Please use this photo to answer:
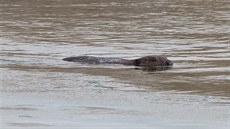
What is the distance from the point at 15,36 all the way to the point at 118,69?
753 centimetres

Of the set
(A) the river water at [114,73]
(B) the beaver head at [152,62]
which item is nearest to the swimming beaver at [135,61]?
(B) the beaver head at [152,62]

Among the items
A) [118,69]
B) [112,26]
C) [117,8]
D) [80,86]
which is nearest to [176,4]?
[117,8]

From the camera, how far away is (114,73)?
1628 centimetres

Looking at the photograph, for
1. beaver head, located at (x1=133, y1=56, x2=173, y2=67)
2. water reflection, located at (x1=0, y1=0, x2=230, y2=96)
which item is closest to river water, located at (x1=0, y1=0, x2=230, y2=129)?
water reflection, located at (x1=0, y1=0, x2=230, y2=96)

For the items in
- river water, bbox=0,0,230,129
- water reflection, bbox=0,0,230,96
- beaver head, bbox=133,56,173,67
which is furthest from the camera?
beaver head, bbox=133,56,173,67

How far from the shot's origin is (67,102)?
1277cm

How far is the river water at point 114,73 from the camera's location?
11516 mm

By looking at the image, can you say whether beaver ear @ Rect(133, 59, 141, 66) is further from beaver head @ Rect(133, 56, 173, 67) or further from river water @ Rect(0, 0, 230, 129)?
river water @ Rect(0, 0, 230, 129)

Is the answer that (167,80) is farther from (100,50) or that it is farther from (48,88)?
(100,50)

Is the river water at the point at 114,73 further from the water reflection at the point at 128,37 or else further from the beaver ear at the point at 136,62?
the beaver ear at the point at 136,62

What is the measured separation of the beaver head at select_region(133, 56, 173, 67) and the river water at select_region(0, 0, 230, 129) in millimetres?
275

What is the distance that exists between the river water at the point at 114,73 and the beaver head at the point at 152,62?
28 cm

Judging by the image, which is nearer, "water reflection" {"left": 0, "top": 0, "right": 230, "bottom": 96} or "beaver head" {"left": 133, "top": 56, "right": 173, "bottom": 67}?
"water reflection" {"left": 0, "top": 0, "right": 230, "bottom": 96}

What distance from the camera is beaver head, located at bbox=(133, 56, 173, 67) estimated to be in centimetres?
1744
